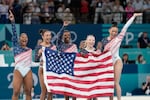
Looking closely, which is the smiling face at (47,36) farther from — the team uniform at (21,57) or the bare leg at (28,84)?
the bare leg at (28,84)

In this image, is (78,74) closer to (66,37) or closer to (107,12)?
(66,37)

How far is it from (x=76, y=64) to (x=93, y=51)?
1.62 ft

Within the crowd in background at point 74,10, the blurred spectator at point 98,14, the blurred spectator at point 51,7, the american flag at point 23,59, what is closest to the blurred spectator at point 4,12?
the crowd in background at point 74,10

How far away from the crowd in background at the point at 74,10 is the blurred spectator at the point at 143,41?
0.97 meters

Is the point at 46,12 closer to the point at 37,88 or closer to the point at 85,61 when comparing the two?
the point at 37,88

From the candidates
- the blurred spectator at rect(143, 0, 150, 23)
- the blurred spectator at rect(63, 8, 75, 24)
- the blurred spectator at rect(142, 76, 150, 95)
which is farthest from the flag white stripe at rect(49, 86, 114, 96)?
the blurred spectator at rect(143, 0, 150, 23)

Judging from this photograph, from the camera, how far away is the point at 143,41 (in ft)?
66.0

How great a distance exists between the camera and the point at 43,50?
40.7 ft

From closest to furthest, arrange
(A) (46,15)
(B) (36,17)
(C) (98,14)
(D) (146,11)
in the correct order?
(B) (36,17), (A) (46,15), (C) (98,14), (D) (146,11)

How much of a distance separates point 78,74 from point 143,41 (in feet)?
26.5

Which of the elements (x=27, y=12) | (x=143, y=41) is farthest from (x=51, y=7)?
(x=143, y=41)

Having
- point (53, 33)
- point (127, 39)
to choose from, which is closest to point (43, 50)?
point (53, 33)

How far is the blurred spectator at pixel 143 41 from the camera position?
2006cm

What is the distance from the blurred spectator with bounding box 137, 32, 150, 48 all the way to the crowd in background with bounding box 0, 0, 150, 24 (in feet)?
3.17
